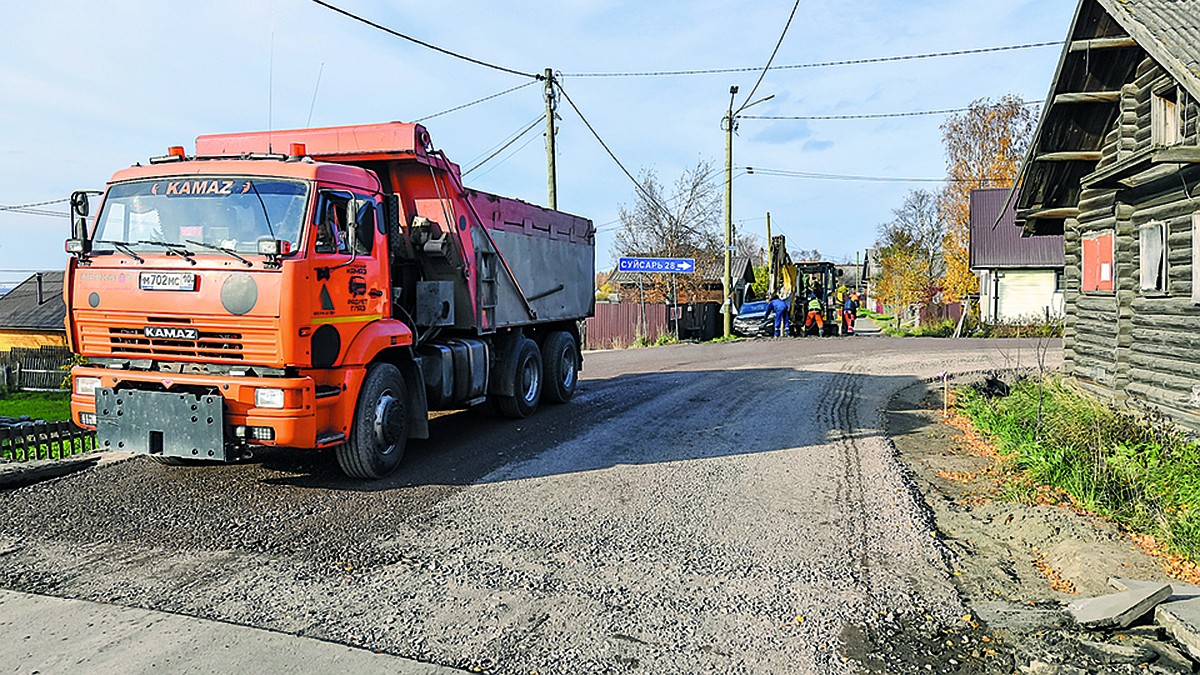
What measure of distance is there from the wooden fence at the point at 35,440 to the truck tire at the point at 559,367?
585cm

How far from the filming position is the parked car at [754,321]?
101ft

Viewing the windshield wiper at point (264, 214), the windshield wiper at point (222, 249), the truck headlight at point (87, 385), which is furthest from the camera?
the truck headlight at point (87, 385)

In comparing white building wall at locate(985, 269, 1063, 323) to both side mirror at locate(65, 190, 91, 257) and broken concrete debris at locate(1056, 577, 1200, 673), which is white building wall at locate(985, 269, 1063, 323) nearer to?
broken concrete debris at locate(1056, 577, 1200, 673)

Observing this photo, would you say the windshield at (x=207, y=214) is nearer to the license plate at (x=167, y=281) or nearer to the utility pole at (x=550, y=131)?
the license plate at (x=167, y=281)

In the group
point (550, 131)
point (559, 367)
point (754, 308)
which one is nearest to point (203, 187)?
point (559, 367)

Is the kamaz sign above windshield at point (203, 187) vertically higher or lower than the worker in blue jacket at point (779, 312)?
higher

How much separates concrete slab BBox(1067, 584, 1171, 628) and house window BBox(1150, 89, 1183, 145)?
730 centimetres

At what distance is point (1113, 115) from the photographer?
1148 cm

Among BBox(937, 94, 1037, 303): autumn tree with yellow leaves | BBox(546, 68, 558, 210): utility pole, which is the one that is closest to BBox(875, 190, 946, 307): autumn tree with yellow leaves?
BBox(937, 94, 1037, 303): autumn tree with yellow leaves

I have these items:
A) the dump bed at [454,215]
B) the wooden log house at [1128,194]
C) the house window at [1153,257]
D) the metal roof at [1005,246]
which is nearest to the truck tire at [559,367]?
the dump bed at [454,215]

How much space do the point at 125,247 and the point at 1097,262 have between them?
12.0 meters

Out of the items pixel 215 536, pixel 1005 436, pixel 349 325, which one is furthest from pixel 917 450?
pixel 215 536

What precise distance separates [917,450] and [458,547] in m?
5.88

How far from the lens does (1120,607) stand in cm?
436
